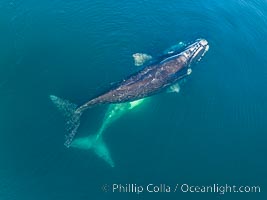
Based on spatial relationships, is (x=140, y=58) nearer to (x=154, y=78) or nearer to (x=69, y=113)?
(x=154, y=78)

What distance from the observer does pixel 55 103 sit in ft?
217

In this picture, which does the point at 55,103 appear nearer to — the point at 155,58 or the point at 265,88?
the point at 155,58

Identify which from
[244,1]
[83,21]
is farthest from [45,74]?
[244,1]

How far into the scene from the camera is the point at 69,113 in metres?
65.4

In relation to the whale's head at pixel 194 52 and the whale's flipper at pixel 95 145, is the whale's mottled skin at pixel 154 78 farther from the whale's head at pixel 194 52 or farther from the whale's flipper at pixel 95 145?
the whale's flipper at pixel 95 145

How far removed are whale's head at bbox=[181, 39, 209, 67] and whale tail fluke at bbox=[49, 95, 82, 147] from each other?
2153 centimetres

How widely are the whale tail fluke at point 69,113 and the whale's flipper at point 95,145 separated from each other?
4.60 feet

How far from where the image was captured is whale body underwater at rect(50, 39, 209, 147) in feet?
215

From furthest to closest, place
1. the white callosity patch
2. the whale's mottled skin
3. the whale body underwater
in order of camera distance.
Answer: the white callosity patch, the whale's mottled skin, the whale body underwater

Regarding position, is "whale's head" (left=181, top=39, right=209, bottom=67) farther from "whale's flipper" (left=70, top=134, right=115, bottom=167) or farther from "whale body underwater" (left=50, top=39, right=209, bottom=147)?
"whale's flipper" (left=70, top=134, right=115, bottom=167)

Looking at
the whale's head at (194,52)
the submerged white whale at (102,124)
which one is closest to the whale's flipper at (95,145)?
the submerged white whale at (102,124)

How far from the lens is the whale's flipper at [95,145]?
62.9 meters

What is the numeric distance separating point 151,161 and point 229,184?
37.7 ft

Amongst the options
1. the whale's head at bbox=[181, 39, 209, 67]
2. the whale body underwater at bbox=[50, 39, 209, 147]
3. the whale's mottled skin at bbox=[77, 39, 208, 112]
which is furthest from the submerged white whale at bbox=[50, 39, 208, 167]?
the whale's head at bbox=[181, 39, 209, 67]
